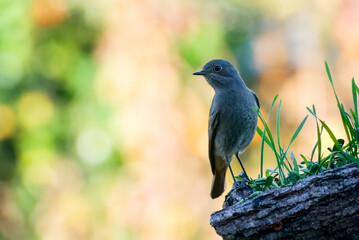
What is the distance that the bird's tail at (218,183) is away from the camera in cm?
513

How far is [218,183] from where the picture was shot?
5.24 metres

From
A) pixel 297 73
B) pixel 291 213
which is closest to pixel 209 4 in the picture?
pixel 297 73

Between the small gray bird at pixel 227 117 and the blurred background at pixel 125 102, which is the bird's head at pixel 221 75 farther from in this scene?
the blurred background at pixel 125 102

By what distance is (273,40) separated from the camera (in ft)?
27.6

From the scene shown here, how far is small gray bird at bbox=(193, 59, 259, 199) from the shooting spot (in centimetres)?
480

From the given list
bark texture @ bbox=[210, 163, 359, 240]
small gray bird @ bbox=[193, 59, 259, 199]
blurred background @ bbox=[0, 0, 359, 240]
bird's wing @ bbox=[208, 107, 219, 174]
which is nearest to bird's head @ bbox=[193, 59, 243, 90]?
small gray bird @ bbox=[193, 59, 259, 199]

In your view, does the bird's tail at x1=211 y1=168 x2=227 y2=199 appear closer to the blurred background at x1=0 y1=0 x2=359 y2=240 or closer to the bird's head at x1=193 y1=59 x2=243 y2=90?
the bird's head at x1=193 y1=59 x2=243 y2=90

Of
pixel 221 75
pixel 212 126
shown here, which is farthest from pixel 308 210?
pixel 221 75

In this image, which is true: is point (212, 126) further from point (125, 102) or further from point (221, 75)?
point (125, 102)

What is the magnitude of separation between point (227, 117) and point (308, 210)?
2.38 meters

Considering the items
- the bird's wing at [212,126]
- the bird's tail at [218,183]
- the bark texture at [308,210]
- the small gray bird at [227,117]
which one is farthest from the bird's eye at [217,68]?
the bark texture at [308,210]

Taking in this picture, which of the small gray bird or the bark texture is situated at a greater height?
the small gray bird

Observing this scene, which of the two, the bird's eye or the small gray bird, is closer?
the small gray bird

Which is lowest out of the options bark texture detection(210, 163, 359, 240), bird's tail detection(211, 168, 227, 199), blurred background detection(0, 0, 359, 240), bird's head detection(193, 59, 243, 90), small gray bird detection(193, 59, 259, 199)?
bark texture detection(210, 163, 359, 240)
